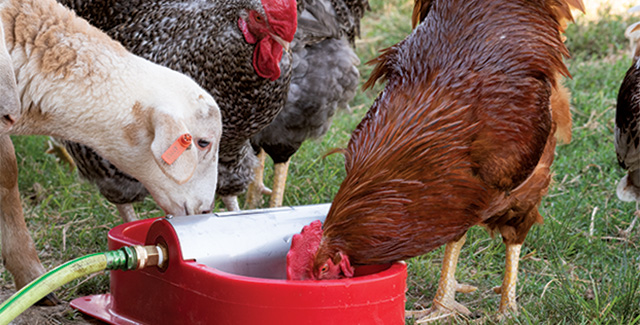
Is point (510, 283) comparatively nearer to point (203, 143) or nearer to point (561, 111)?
point (561, 111)

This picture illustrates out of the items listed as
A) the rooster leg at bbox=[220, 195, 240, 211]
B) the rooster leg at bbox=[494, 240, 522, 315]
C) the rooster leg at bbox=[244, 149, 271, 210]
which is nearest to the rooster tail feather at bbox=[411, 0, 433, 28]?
the rooster leg at bbox=[494, 240, 522, 315]

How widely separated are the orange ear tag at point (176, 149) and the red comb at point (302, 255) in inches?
20.5

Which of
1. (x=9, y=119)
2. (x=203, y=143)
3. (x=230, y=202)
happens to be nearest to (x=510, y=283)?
(x=203, y=143)

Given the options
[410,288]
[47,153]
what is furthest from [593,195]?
[47,153]

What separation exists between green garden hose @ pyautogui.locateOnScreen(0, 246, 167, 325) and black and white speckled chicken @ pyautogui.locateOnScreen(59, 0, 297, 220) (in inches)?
41.6

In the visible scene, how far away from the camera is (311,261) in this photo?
233cm

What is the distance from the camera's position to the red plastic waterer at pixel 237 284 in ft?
7.15

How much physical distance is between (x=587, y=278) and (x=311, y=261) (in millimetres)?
1731

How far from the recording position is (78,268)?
2.20m

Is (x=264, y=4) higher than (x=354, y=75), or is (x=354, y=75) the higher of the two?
(x=264, y=4)

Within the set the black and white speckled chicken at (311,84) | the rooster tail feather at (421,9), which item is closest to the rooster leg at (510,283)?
the rooster tail feather at (421,9)

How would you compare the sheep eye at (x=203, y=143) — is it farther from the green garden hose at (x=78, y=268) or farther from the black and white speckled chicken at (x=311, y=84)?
the black and white speckled chicken at (x=311, y=84)

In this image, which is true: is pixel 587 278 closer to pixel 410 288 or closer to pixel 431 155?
pixel 410 288

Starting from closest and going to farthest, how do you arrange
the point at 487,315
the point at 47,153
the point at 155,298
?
the point at 155,298 < the point at 487,315 < the point at 47,153
